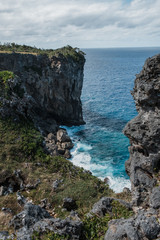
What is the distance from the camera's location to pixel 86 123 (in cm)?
6788

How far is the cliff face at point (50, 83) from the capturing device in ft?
185

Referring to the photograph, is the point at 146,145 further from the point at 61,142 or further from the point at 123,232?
the point at 61,142

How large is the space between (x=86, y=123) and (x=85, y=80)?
70769 mm

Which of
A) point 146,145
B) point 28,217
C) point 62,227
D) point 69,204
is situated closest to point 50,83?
point 69,204

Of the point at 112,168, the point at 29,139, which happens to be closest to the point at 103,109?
the point at 112,168

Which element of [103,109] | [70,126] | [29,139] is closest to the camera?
[29,139]

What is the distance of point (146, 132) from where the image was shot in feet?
49.9

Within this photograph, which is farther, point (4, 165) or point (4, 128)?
point (4, 128)

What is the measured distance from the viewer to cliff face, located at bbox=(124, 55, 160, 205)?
14.6 meters

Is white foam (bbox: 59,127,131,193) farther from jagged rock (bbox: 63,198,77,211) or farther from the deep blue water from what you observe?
jagged rock (bbox: 63,198,77,211)

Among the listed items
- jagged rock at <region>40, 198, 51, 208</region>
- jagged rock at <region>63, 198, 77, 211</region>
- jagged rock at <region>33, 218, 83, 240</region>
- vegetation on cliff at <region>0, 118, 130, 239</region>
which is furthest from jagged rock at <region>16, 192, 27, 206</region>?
jagged rock at <region>33, 218, 83, 240</region>

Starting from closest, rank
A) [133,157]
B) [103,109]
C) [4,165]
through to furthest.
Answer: [133,157]
[4,165]
[103,109]

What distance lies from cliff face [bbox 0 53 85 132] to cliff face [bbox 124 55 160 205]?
40.4 m

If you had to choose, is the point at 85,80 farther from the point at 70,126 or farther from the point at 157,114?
the point at 157,114
